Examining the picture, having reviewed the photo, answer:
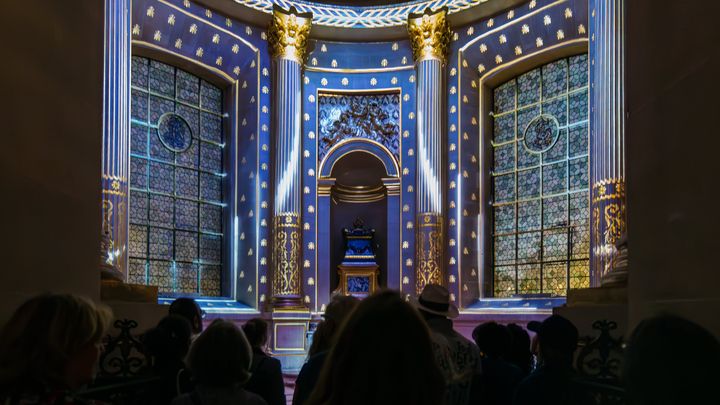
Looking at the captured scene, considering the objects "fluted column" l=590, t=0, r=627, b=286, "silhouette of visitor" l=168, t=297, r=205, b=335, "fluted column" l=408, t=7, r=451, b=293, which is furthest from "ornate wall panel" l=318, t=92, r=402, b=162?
"silhouette of visitor" l=168, t=297, r=205, b=335

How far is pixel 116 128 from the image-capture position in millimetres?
11992

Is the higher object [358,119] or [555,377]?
[358,119]

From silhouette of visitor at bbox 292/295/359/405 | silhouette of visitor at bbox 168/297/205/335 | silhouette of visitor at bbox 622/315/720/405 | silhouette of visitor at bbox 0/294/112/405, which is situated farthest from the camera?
silhouette of visitor at bbox 168/297/205/335

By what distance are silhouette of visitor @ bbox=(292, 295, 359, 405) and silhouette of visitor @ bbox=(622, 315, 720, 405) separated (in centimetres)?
222

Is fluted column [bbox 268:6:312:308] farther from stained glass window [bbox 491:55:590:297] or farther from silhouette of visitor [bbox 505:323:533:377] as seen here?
silhouette of visitor [bbox 505:323:533:377]

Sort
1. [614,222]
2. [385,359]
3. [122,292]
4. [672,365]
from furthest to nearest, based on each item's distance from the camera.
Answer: [614,222] < [122,292] < [385,359] < [672,365]

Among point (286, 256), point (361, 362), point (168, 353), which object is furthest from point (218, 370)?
point (286, 256)

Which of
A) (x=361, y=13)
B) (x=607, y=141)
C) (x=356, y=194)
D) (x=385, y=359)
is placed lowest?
(x=385, y=359)

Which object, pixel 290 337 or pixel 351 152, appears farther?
pixel 351 152

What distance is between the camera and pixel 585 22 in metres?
13.6

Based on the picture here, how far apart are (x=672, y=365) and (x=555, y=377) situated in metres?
2.00

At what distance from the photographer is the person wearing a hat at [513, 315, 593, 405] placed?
3.35m

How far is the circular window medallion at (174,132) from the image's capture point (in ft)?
48.8

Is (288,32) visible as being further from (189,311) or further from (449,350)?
(449,350)
